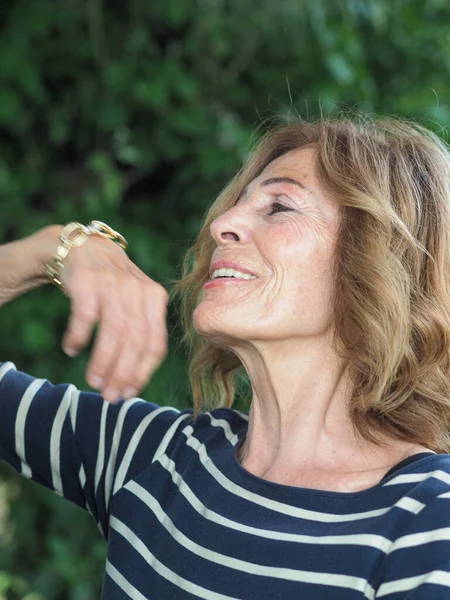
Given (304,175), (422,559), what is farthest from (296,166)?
(422,559)

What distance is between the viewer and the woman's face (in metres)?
1.55

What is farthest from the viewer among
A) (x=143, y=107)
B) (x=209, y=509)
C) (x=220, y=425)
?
(x=143, y=107)

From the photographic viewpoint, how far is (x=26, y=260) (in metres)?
1.64

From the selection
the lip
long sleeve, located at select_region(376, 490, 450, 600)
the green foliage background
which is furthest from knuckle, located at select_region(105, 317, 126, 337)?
the green foliage background

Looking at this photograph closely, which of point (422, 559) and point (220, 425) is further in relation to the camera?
point (220, 425)

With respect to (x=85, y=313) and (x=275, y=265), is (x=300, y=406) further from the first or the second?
(x=85, y=313)

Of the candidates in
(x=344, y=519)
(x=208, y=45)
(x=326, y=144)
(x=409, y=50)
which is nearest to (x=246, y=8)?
(x=208, y=45)

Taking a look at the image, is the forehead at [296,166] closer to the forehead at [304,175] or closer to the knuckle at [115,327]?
the forehead at [304,175]

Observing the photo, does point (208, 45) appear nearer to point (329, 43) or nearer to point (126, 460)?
point (329, 43)

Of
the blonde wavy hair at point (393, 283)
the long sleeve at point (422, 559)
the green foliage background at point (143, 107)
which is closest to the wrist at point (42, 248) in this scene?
the blonde wavy hair at point (393, 283)

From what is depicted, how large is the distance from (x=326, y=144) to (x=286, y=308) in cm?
34

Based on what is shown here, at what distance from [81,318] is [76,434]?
54cm

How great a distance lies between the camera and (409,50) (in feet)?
9.16

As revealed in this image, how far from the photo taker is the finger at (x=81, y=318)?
49.5 inches
